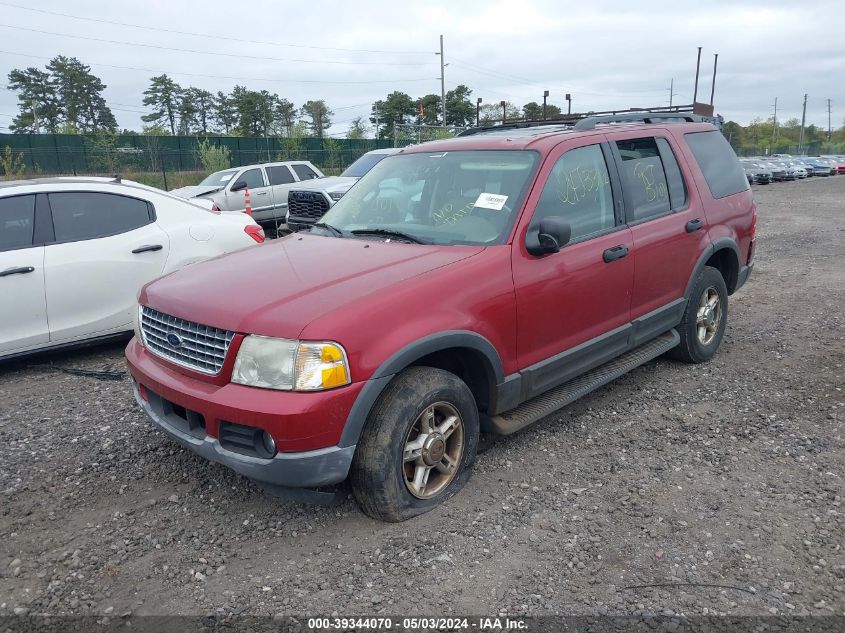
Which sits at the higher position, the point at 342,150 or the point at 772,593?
the point at 342,150

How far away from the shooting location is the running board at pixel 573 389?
3.73 meters

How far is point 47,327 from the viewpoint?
17.7 feet

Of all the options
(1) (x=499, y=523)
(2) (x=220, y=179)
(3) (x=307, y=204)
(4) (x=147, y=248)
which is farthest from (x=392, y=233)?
(2) (x=220, y=179)

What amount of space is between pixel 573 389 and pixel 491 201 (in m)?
1.31

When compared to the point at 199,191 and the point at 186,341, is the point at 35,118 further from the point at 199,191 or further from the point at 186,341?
the point at 186,341

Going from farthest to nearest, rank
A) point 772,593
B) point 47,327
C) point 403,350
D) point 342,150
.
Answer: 1. point 342,150
2. point 47,327
3. point 403,350
4. point 772,593

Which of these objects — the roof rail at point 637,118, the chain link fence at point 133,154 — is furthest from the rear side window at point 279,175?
the chain link fence at point 133,154

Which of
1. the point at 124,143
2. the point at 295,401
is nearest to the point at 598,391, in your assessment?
the point at 295,401

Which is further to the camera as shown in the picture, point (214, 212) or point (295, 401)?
point (214, 212)

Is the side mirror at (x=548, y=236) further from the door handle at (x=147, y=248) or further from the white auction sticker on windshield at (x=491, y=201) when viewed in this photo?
the door handle at (x=147, y=248)

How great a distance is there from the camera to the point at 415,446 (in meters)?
3.25

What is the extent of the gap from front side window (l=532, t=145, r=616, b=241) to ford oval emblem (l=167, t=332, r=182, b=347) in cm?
202

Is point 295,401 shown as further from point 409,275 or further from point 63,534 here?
point 63,534

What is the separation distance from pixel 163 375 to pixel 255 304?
702 mm
